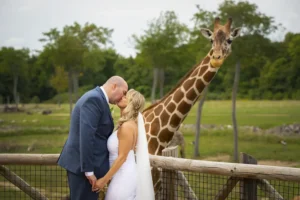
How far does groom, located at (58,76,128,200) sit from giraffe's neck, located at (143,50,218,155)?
6.88 feet

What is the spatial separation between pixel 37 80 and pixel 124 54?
15.4 feet

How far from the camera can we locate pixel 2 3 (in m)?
17.6

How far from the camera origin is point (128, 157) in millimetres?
2881

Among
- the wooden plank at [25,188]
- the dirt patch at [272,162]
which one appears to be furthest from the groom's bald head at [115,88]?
the dirt patch at [272,162]

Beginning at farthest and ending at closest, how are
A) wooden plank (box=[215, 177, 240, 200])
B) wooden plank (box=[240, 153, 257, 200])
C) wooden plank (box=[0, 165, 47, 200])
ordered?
wooden plank (box=[0, 165, 47, 200])
wooden plank (box=[215, 177, 240, 200])
wooden plank (box=[240, 153, 257, 200])

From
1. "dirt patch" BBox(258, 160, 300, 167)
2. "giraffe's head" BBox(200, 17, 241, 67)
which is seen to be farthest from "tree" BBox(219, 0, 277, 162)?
"giraffe's head" BBox(200, 17, 241, 67)

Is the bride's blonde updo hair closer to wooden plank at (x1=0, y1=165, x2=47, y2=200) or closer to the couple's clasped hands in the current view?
the couple's clasped hands

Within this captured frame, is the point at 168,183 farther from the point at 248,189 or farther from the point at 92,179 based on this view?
the point at 92,179

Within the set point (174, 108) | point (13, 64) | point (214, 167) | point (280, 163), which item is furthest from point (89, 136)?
point (13, 64)

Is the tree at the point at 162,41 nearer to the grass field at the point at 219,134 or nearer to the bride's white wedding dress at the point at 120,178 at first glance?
the grass field at the point at 219,134

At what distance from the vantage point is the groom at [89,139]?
2623 millimetres

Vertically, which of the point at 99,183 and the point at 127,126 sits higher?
the point at 127,126

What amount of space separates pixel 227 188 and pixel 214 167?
1.52ft

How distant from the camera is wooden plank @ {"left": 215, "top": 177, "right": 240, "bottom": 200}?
3.37 metres
